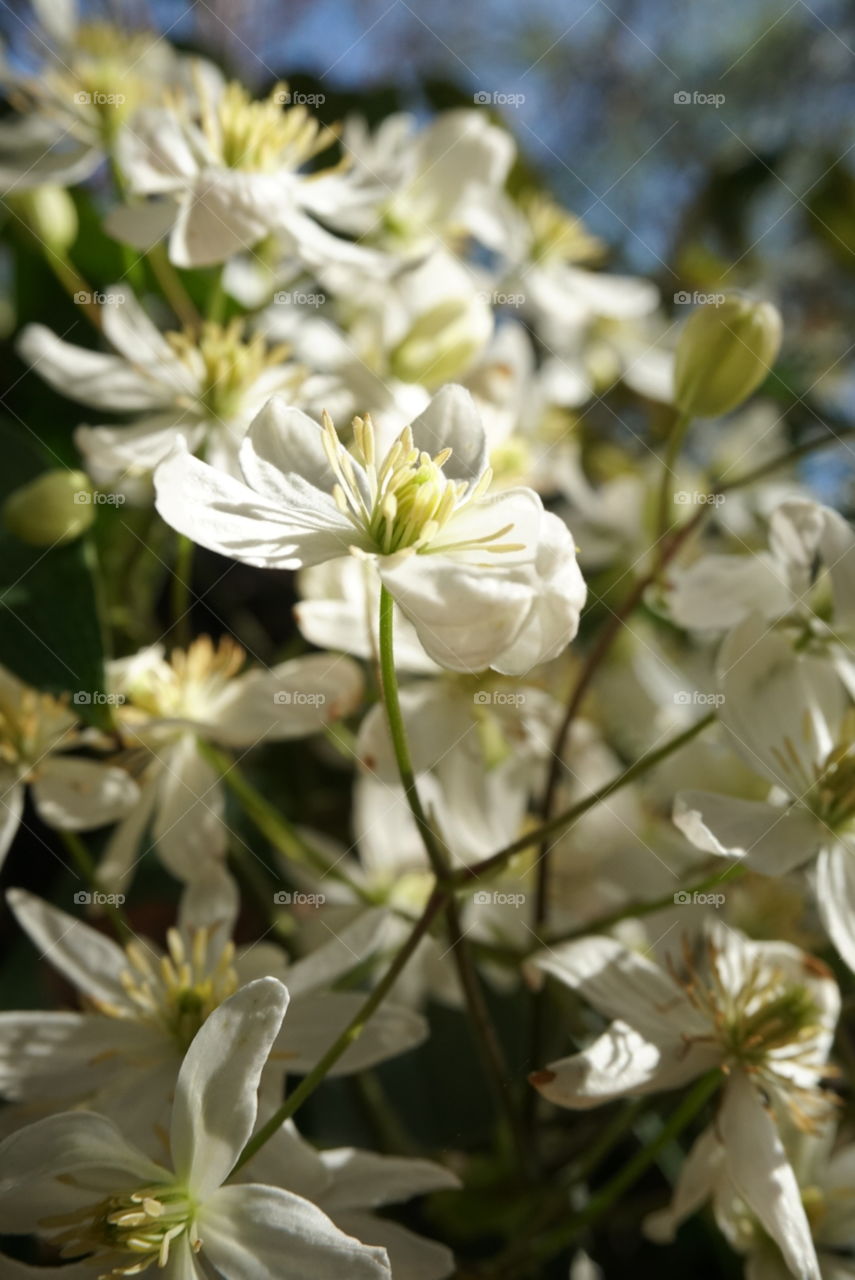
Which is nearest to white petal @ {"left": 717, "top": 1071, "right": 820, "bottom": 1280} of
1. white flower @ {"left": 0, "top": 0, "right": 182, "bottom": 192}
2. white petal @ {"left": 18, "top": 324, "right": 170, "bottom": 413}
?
white petal @ {"left": 18, "top": 324, "right": 170, "bottom": 413}

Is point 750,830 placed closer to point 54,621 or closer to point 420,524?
point 420,524

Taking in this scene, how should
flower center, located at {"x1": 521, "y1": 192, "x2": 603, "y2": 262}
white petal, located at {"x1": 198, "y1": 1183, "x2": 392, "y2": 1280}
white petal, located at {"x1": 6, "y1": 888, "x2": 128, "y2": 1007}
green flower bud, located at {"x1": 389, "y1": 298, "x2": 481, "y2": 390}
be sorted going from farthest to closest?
flower center, located at {"x1": 521, "y1": 192, "x2": 603, "y2": 262} < green flower bud, located at {"x1": 389, "y1": 298, "x2": 481, "y2": 390} < white petal, located at {"x1": 6, "y1": 888, "x2": 128, "y2": 1007} < white petal, located at {"x1": 198, "y1": 1183, "x2": 392, "y2": 1280}

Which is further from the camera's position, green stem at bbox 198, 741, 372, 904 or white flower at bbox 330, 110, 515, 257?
white flower at bbox 330, 110, 515, 257

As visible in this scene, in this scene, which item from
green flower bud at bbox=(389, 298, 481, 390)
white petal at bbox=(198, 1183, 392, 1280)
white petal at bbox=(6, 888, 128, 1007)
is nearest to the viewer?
white petal at bbox=(198, 1183, 392, 1280)

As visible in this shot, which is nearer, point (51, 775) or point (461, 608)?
point (461, 608)

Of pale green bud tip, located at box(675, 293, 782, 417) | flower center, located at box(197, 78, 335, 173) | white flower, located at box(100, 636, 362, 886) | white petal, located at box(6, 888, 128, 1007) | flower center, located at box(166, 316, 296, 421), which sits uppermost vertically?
pale green bud tip, located at box(675, 293, 782, 417)

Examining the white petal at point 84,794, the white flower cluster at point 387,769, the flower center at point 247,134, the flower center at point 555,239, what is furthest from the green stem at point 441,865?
the flower center at point 555,239

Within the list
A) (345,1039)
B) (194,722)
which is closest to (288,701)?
(194,722)

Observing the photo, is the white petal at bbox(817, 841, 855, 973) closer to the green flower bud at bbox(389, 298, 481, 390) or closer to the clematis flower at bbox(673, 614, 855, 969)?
the clematis flower at bbox(673, 614, 855, 969)
